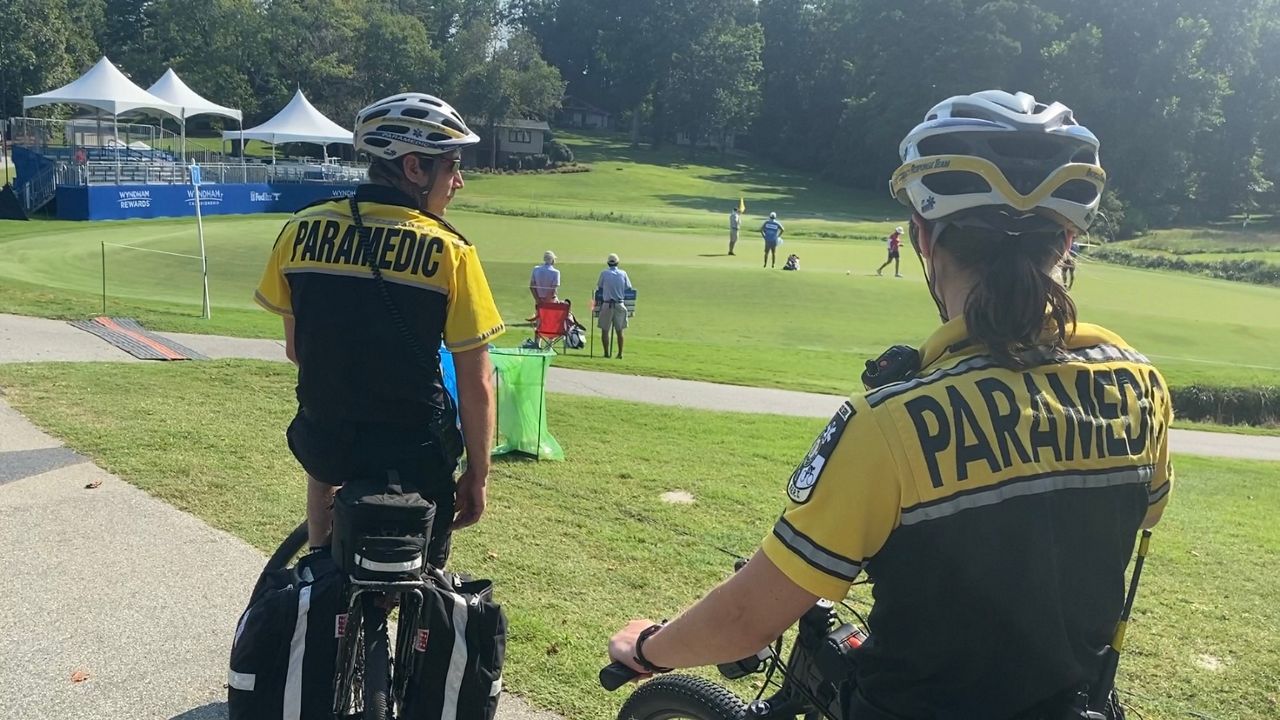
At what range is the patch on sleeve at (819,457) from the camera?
72.4 inches

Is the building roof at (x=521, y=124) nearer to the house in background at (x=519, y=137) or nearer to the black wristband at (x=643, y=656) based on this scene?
the house in background at (x=519, y=137)

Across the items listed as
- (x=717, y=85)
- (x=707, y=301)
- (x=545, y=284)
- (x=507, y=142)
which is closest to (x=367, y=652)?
(x=545, y=284)

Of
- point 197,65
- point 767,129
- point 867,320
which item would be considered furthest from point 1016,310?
point 767,129

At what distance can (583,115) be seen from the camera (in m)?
126

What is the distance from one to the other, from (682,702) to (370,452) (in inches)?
49.1

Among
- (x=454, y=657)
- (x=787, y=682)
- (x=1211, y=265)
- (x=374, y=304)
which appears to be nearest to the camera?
(x=787, y=682)

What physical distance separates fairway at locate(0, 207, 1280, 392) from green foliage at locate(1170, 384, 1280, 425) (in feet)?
0.91

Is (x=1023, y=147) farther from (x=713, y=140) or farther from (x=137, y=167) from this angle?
(x=713, y=140)

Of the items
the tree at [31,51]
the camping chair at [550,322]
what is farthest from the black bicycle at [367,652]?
the tree at [31,51]

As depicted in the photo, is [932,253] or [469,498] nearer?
[932,253]

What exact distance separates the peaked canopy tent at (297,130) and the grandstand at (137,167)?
0.15 ft

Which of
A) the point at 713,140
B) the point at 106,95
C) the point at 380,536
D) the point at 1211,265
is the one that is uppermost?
the point at 713,140

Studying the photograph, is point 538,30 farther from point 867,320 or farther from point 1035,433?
point 1035,433

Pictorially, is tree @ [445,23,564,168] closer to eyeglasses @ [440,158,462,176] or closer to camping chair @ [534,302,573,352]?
camping chair @ [534,302,573,352]
